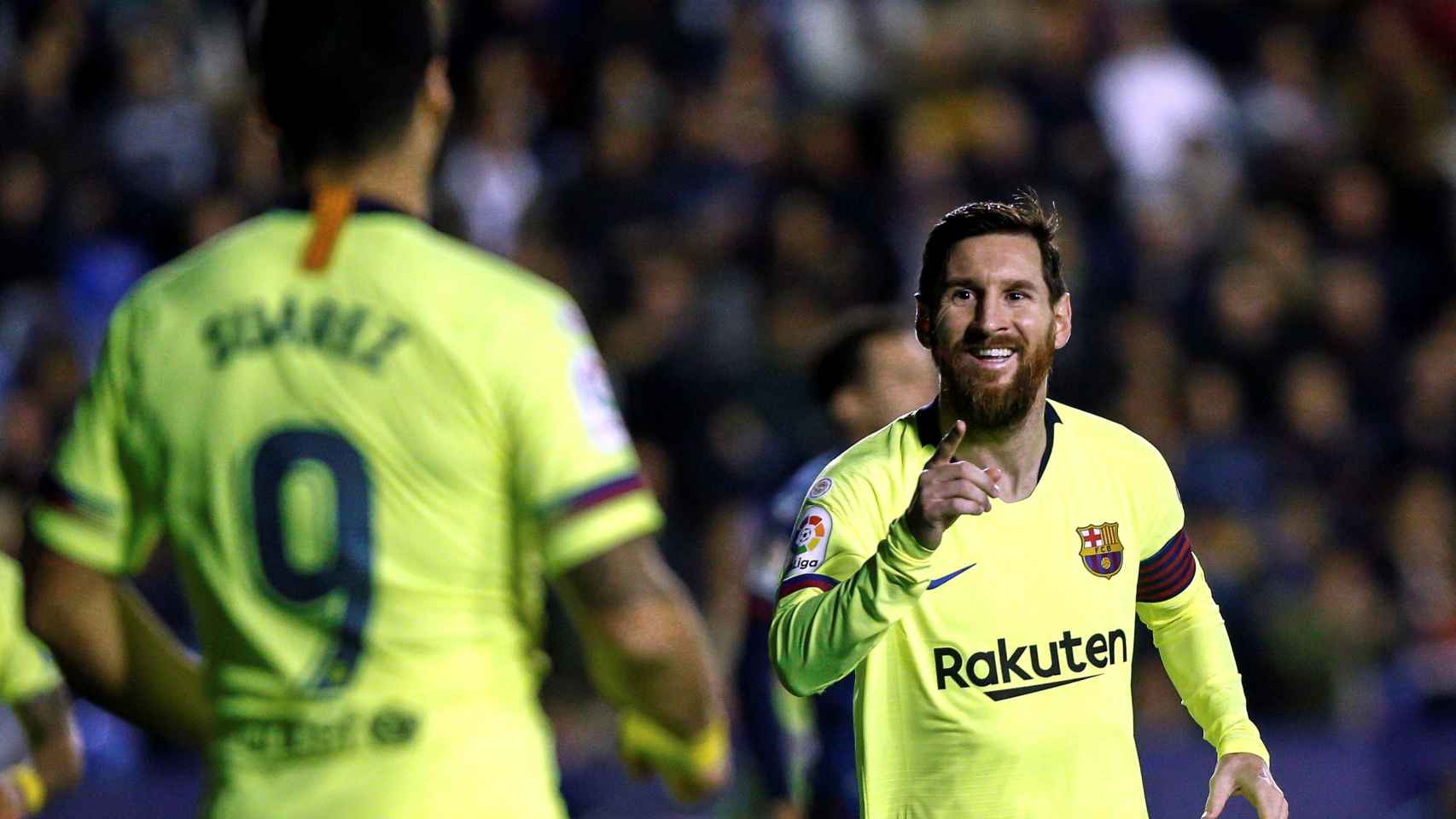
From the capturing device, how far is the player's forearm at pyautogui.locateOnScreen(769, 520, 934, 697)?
136 inches

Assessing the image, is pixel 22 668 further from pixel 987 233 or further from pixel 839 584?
pixel 987 233

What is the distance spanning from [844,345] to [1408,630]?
555cm

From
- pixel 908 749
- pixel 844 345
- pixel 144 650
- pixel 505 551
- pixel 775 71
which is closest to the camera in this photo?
pixel 505 551

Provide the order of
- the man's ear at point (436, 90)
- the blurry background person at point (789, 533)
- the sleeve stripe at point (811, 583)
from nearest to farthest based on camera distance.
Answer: the man's ear at point (436, 90) → the sleeve stripe at point (811, 583) → the blurry background person at point (789, 533)

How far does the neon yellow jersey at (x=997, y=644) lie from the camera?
377 cm

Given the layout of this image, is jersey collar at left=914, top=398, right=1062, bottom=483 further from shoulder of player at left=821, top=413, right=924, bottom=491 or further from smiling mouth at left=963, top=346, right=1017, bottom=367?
smiling mouth at left=963, top=346, right=1017, bottom=367

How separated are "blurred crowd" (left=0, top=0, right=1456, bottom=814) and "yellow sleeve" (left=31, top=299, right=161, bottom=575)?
19.2ft

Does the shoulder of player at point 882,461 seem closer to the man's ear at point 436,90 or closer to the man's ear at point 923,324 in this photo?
the man's ear at point 923,324

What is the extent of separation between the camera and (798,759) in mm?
6551

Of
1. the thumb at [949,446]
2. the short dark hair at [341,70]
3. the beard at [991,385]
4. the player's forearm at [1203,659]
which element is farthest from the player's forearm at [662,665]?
the player's forearm at [1203,659]

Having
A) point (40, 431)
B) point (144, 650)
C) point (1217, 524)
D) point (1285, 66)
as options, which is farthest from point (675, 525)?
point (144, 650)

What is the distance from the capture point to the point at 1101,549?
391cm

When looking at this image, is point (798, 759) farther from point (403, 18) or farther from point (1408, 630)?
point (1408, 630)

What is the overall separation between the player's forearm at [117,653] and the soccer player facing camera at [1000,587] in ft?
3.58
